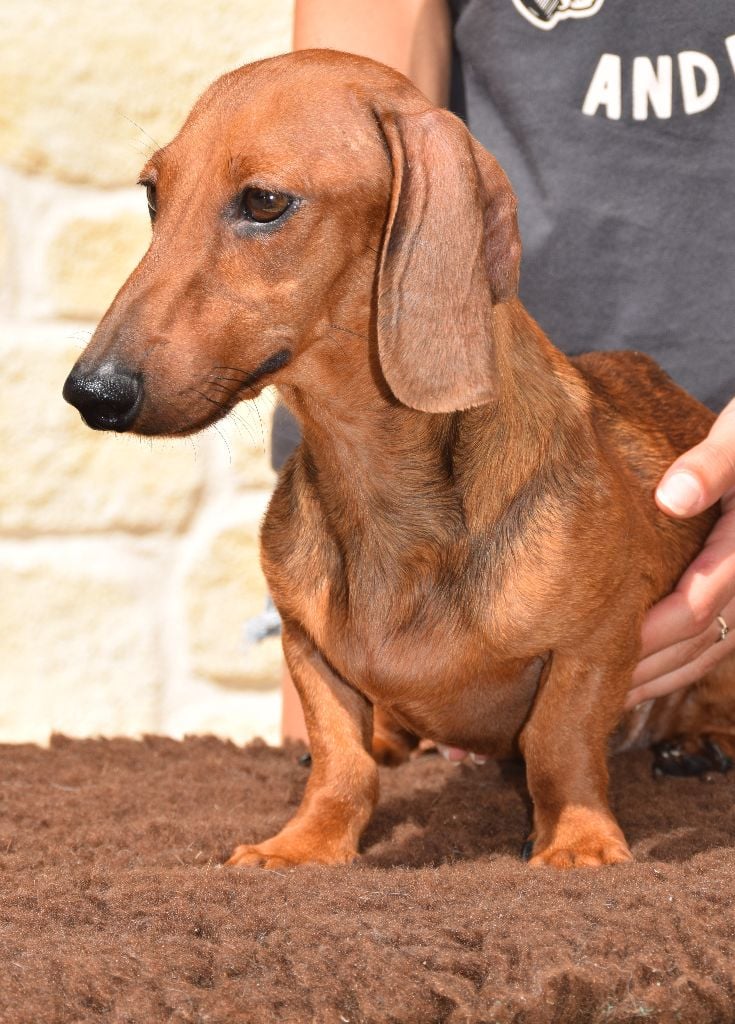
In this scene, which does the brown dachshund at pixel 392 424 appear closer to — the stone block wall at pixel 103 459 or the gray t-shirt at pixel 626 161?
the gray t-shirt at pixel 626 161

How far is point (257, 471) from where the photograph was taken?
3.48 meters

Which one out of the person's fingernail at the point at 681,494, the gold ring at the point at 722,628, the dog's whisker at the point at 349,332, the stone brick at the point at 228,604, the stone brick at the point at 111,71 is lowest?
the stone brick at the point at 228,604

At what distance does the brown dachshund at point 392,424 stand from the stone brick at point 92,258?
1.26 m

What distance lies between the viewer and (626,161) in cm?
290

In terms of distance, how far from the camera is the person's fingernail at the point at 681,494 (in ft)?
7.34

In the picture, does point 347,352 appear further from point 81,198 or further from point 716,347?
point 81,198

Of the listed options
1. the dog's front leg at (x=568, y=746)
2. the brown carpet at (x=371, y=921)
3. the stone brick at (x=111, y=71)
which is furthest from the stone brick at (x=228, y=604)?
the dog's front leg at (x=568, y=746)

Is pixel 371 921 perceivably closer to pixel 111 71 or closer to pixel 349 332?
pixel 349 332

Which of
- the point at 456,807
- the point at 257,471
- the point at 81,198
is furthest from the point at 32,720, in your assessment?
the point at 456,807

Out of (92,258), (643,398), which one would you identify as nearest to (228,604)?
(92,258)

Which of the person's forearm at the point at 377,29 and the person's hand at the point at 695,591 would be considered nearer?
the person's hand at the point at 695,591

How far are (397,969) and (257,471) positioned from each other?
2177mm

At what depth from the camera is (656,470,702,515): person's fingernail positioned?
2.24 meters

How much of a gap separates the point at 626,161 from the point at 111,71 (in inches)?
51.5
